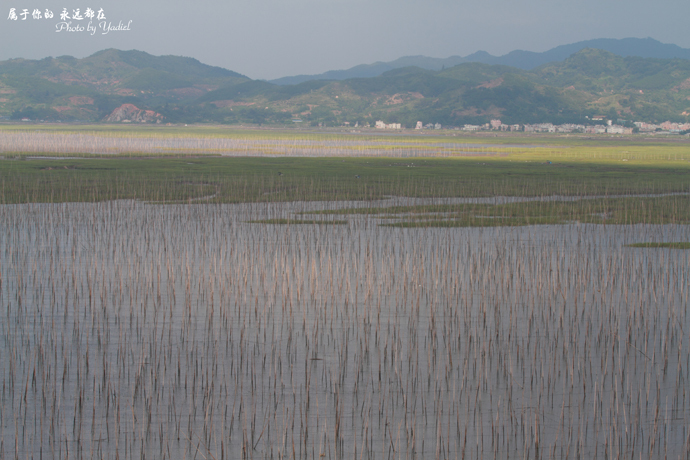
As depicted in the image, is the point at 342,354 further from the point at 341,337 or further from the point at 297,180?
the point at 297,180

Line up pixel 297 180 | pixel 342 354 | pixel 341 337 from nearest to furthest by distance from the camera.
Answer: pixel 342 354 → pixel 341 337 → pixel 297 180

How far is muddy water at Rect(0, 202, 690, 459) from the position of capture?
815 centimetres

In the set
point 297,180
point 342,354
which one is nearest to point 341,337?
point 342,354

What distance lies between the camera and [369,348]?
11117 mm

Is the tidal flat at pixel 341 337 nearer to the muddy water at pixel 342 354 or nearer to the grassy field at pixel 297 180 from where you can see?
the muddy water at pixel 342 354

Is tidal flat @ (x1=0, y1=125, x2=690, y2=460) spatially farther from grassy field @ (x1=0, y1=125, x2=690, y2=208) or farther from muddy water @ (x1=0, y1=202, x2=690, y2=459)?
grassy field @ (x1=0, y1=125, x2=690, y2=208)

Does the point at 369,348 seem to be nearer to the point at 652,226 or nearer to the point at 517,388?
the point at 517,388

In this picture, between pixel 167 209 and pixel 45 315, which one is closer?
pixel 45 315

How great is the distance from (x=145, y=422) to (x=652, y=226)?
69.5 ft

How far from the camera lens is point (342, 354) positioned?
10.8 metres

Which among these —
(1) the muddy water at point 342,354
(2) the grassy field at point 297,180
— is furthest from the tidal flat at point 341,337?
(2) the grassy field at point 297,180

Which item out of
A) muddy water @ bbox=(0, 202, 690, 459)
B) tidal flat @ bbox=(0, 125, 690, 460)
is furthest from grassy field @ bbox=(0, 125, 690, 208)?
muddy water @ bbox=(0, 202, 690, 459)

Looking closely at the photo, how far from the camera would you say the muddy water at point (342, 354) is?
8.15 metres

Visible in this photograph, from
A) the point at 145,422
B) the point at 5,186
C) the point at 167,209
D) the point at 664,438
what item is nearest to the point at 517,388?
the point at 664,438
